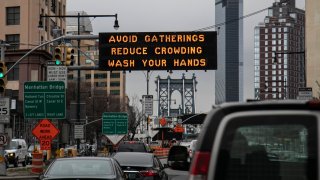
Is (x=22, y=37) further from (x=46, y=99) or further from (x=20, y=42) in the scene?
(x=46, y=99)

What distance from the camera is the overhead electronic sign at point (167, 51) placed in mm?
33906

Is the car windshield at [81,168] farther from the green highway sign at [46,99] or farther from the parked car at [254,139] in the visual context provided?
the green highway sign at [46,99]

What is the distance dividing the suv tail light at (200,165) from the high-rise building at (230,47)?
109 meters

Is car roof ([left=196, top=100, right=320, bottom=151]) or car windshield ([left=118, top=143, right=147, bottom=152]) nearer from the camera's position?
car roof ([left=196, top=100, right=320, bottom=151])

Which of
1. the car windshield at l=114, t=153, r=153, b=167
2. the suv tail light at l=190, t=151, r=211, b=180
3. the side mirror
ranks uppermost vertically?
the suv tail light at l=190, t=151, r=211, b=180

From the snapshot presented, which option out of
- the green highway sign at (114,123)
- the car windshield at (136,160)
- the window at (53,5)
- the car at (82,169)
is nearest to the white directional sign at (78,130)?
the green highway sign at (114,123)

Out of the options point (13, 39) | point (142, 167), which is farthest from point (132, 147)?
point (13, 39)

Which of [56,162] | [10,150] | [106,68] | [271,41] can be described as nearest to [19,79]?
[10,150]

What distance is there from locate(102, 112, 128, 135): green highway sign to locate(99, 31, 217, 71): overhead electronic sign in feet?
58.8

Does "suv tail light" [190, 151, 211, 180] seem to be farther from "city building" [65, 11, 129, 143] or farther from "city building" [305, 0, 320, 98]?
"city building" [305, 0, 320, 98]

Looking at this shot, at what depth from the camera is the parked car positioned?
5312mm

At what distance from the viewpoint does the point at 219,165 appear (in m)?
5.30

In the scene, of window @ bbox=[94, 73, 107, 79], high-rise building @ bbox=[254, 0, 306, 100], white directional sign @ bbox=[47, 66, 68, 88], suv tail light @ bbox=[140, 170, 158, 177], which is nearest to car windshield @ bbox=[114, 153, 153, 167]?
suv tail light @ bbox=[140, 170, 158, 177]

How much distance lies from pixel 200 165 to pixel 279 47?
150 m
